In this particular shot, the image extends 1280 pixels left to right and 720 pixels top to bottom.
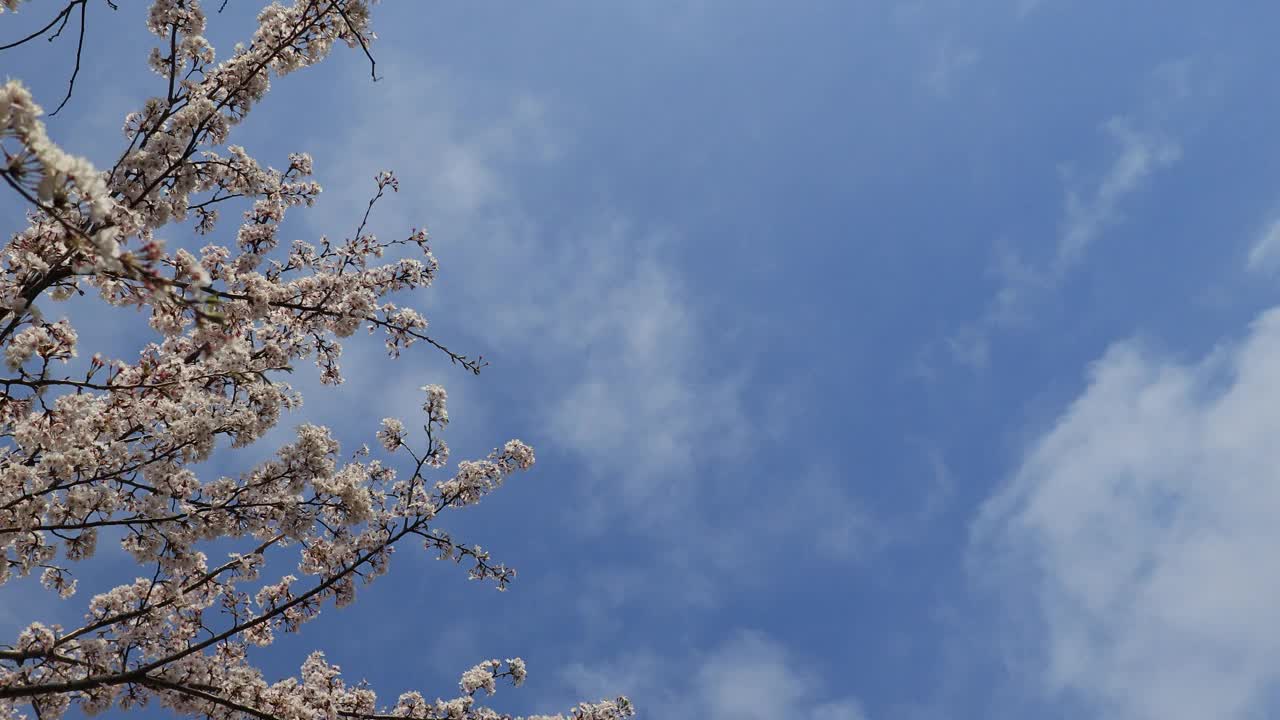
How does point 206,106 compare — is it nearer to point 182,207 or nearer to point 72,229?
point 182,207

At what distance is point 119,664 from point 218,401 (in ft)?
11.4

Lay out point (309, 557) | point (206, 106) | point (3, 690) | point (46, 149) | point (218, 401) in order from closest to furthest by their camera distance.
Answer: point (46, 149)
point (3, 690)
point (218, 401)
point (206, 106)
point (309, 557)

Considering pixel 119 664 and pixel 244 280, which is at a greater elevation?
pixel 244 280

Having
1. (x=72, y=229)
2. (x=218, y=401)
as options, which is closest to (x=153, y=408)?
(x=218, y=401)

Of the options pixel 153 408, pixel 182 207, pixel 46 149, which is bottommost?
pixel 46 149

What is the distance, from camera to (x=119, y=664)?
946 cm

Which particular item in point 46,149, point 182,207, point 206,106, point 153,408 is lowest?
point 46,149

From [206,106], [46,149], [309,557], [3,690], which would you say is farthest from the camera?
[309,557]

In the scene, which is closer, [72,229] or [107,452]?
[72,229]

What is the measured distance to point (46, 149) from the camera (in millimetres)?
3340

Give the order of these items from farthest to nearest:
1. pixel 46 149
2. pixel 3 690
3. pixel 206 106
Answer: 1. pixel 206 106
2. pixel 3 690
3. pixel 46 149

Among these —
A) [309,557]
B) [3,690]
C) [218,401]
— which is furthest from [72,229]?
[309,557]

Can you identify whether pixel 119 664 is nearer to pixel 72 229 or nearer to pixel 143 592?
pixel 143 592

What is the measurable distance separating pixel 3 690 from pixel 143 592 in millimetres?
1934
